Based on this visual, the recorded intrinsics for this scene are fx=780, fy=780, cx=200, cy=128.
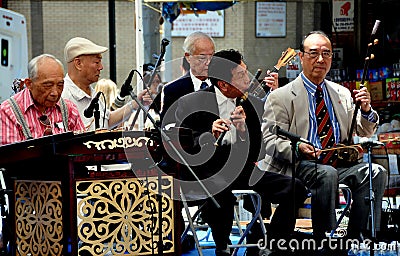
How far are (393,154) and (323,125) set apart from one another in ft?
11.0

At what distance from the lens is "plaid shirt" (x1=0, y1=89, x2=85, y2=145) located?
16.9 ft

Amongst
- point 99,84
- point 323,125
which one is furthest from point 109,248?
point 99,84

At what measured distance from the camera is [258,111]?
5.75 meters

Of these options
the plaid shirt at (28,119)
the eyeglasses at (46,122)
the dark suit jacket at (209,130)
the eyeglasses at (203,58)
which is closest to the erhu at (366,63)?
the dark suit jacket at (209,130)

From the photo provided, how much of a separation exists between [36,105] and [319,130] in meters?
2.09

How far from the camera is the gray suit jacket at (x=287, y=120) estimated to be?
18.8 feet

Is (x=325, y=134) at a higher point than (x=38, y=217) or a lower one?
higher

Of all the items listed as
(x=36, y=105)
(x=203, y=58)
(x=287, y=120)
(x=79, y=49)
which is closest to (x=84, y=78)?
(x=79, y=49)

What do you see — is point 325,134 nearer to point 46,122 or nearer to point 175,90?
point 175,90

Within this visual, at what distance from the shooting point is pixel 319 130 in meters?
5.86

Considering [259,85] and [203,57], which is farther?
[203,57]

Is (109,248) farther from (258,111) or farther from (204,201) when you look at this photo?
(258,111)

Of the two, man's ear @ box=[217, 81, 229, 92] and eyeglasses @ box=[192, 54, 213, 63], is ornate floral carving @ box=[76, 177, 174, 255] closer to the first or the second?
man's ear @ box=[217, 81, 229, 92]

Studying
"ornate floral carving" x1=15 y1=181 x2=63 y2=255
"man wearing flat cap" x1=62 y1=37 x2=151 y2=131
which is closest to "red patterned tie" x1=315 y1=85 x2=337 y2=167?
"man wearing flat cap" x1=62 y1=37 x2=151 y2=131
